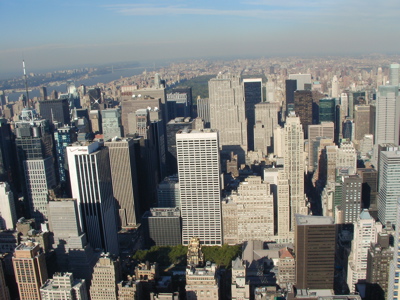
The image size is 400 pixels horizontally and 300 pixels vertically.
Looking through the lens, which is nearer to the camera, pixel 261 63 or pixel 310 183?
pixel 310 183

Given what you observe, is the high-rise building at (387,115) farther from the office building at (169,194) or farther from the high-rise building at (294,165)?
the office building at (169,194)

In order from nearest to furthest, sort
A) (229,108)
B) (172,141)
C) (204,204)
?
(204,204) < (172,141) < (229,108)

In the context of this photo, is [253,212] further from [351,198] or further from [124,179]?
[124,179]

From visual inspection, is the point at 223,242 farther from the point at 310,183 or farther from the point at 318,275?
the point at 310,183

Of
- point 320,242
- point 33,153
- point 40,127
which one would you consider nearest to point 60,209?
point 33,153

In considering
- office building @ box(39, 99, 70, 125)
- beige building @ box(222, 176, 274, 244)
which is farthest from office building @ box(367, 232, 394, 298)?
office building @ box(39, 99, 70, 125)

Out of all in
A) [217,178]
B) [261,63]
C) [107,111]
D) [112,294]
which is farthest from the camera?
[261,63]

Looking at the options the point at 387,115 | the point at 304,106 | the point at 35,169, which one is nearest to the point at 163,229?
the point at 35,169

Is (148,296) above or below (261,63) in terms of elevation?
below
